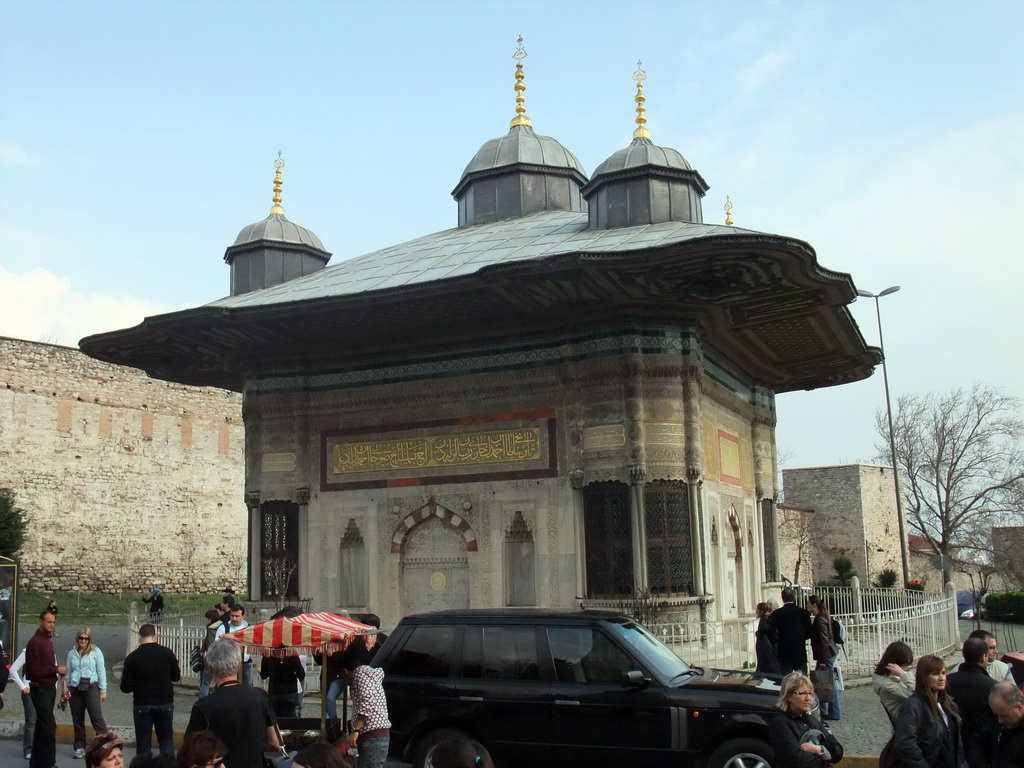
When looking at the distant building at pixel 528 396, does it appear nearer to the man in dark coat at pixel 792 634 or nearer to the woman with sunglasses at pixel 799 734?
the man in dark coat at pixel 792 634

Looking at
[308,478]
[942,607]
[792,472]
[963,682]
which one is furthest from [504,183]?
[792,472]

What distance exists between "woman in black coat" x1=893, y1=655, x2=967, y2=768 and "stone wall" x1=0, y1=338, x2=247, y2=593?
26.0 meters

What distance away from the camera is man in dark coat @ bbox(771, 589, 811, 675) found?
9898 mm

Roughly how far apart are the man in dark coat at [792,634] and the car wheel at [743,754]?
364 centimetres

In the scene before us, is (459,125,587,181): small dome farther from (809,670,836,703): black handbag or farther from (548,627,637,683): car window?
(548,627,637,683): car window

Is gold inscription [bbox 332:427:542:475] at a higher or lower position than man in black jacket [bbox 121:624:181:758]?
higher

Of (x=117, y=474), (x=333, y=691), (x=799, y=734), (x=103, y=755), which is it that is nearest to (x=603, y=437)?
(x=333, y=691)

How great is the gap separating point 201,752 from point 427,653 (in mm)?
3876

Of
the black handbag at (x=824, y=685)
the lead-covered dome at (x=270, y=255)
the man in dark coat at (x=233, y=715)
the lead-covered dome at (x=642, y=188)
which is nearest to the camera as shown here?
the man in dark coat at (x=233, y=715)

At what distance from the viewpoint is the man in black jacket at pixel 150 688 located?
7.51 m

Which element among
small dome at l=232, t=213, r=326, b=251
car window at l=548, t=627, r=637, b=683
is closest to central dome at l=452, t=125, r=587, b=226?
small dome at l=232, t=213, r=326, b=251

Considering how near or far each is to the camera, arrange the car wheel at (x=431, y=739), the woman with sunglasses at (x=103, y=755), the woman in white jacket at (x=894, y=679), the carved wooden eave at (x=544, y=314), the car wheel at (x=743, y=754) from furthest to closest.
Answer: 1. the carved wooden eave at (x=544, y=314)
2. the car wheel at (x=431, y=739)
3. the car wheel at (x=743, y=754)
4. the woman in white jacket at (x=894, y=679)
5. the woman with sunglasses at (x=103, y=755)

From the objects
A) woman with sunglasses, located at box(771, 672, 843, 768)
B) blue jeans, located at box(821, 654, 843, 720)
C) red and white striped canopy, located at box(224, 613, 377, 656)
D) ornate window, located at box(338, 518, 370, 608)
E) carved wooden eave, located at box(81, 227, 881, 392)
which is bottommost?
blue jeans, located at box(821, 654, 843, 720)

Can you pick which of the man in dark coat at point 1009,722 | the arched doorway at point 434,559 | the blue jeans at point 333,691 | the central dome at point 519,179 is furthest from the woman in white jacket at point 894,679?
the central dome at point 519,179
